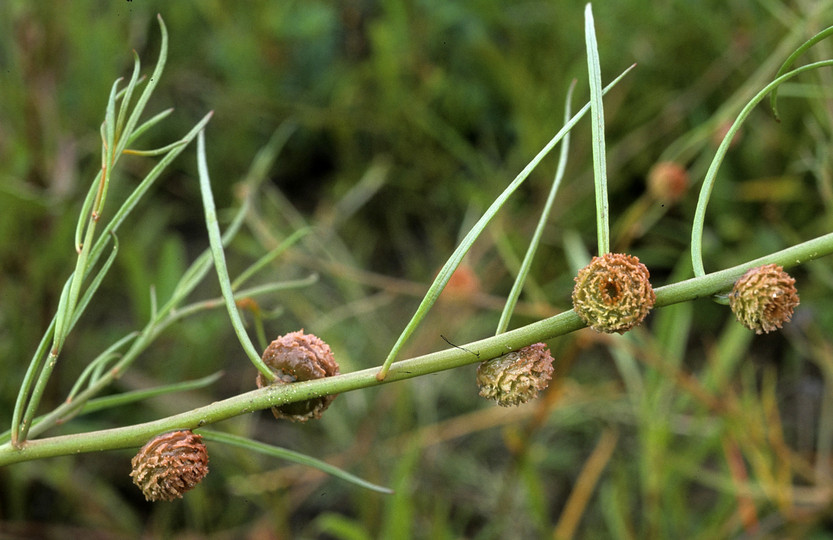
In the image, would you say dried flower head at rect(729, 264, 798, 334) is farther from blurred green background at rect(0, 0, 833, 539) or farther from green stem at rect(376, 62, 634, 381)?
blurred green background at rect(0, 0, 833, 539)

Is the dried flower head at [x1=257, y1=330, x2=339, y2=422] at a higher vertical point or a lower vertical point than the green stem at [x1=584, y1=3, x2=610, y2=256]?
lower

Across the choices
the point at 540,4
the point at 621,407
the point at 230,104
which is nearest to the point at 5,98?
the point at 230,104

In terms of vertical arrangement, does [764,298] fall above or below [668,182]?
below

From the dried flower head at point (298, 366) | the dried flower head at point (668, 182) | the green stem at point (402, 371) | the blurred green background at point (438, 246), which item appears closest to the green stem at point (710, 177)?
the green stem at point (402, 371)

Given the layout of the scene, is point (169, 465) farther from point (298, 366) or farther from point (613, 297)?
point (613, 297)

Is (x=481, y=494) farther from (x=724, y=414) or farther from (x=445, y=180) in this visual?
(x=445, y=180)

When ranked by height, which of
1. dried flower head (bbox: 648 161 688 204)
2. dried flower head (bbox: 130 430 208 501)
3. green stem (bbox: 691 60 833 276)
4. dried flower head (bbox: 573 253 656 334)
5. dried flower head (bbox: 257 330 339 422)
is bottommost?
dried flower head (bbox: 130 430 208 501)

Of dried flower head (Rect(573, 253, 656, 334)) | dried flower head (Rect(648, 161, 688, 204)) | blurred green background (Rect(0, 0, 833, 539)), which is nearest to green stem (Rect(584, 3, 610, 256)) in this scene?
dried flower head (Rect(573, 253, 656, 334))

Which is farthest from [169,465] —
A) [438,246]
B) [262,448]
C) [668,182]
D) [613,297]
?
[438,246]

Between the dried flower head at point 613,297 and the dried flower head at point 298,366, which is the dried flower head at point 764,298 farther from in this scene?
the dried flower head at point 298,366
